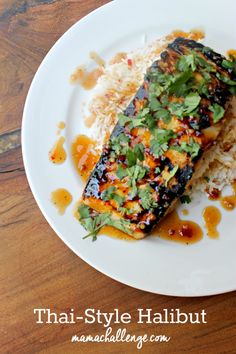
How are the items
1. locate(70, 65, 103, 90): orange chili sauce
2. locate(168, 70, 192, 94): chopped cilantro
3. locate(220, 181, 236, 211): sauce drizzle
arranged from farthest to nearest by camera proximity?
locate(70, 65, 103, 90): orange chili sauce, locate(220, 181, 236, 211): sauce drizzle, locate(168, 70, 192, 94): chopped cilantro

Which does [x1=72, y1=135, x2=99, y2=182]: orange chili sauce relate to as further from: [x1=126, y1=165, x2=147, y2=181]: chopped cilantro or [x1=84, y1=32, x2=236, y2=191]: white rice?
[x1=126, y1=165, x2=147, y2=181]: chopped cilantro

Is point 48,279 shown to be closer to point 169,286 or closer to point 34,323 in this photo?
point 34,323

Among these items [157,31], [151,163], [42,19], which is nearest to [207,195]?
[151,163]

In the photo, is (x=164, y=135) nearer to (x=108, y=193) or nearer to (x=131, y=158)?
(x=131, y=158)

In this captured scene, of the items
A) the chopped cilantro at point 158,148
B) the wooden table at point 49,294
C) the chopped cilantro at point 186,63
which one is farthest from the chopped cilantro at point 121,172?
the chopped cilantro at point 186,63

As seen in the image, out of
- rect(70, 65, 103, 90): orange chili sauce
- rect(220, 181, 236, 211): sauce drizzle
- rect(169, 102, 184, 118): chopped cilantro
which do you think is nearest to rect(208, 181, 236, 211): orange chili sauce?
rect(220, 181, 236, 211): sauce drizzle

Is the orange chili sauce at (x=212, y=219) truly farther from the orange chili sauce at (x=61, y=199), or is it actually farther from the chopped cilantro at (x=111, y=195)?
the orange chili sauce at (x=61, y=199)

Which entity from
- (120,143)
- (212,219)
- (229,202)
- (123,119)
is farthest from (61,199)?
(229,202)
